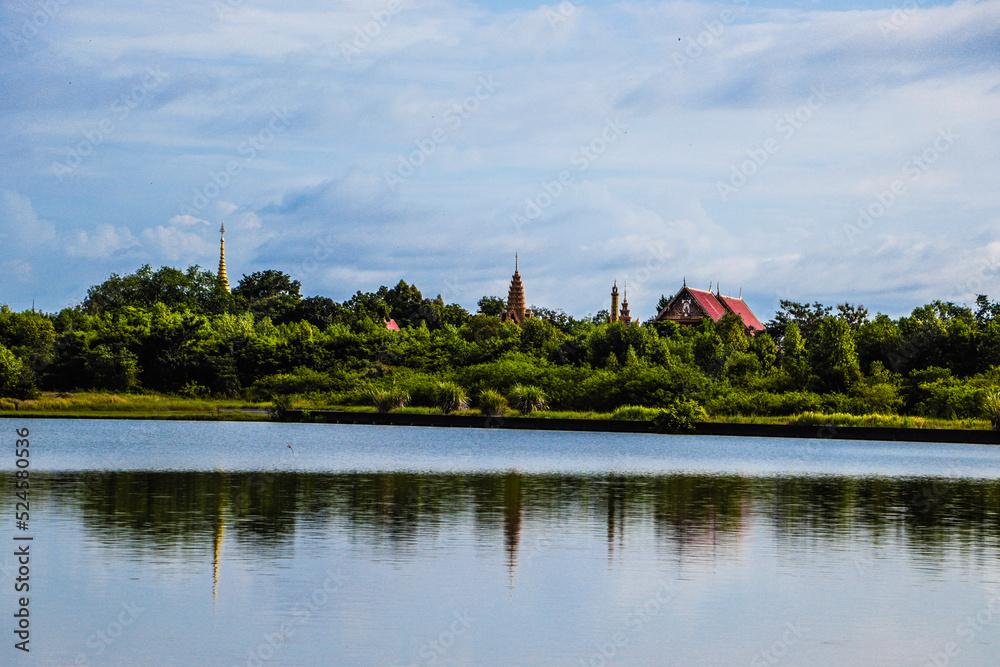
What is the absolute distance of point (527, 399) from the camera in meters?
55.0

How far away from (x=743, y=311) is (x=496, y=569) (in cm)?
8499

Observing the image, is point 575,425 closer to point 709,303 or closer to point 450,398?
point 450,398

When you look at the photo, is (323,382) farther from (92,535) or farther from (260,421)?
(92,535)

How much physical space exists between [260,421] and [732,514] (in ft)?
121

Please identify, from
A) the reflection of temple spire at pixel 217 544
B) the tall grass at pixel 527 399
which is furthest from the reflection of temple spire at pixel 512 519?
the tall grass at pixel 527 399

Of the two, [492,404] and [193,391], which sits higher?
[193,391]

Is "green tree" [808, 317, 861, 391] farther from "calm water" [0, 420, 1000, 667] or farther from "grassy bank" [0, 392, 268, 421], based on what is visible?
"calm water" [0, 420, 1000, 667]

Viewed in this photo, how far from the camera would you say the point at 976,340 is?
55812mm

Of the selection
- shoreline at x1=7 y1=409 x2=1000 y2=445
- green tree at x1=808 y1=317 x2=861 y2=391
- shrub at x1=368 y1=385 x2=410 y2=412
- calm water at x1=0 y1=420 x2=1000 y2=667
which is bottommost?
calm water at x1=0 y1=420 x2=1000 y2=667

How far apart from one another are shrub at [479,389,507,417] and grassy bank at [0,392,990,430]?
0.61 m

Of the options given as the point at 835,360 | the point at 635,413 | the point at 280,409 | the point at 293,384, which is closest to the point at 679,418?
the point at 635,413

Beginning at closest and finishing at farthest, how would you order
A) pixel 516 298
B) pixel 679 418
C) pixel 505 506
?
pixel 505 506
pixel 679 418
pixel 516 298

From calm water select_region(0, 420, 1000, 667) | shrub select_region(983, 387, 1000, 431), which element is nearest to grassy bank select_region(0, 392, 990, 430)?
shrub select_region(983, 387, 1000, 431)

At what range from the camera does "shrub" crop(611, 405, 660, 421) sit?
164 feet
